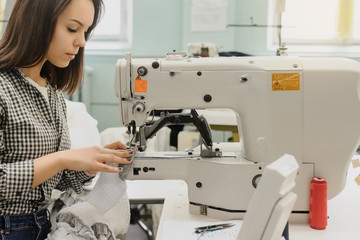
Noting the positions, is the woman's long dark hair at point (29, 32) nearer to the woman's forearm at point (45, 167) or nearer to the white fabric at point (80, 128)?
the woman's forearm at point (45, 167)

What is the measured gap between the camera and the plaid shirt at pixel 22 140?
1.02m

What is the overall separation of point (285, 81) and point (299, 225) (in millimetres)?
464

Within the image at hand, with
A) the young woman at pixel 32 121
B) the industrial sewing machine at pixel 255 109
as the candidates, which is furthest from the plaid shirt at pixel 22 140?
the industrial sewing machine at pixel 255 109

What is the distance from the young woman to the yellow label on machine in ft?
1.72

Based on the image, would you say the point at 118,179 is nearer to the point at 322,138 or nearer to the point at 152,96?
the point at 152,96

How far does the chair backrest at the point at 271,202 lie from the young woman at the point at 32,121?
505mm

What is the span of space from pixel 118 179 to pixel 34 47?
0.50 m

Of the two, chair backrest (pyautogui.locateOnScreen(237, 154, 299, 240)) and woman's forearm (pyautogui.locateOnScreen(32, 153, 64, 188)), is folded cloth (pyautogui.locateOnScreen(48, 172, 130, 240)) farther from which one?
chair backrest (pyautogui.locateOnScreen(237, 154, 299, 240))

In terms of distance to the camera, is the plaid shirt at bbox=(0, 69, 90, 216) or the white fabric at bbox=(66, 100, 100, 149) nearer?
the plaid shirt at bbox=(0, 69, 90, 216)

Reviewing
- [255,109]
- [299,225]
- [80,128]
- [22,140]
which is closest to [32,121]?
[22,140]

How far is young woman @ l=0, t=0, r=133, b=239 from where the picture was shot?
106 cm

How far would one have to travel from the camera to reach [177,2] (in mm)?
3781

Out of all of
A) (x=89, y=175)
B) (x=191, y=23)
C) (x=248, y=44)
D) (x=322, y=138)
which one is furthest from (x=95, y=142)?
(x=248, y=44)

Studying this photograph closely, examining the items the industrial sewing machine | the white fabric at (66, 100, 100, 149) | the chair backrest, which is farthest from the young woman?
the white fabric at (66, 100, 100, 149)
